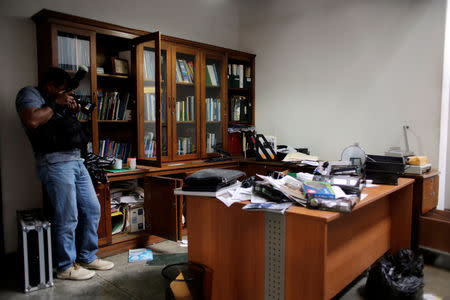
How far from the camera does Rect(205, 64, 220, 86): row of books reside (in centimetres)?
404

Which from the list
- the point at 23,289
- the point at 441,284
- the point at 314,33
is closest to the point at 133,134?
the point at 23,289

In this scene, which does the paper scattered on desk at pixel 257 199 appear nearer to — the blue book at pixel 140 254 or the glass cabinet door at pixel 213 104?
the blue book at pixel 140 254

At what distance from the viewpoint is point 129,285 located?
250cm

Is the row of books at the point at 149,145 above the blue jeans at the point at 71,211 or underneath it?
above

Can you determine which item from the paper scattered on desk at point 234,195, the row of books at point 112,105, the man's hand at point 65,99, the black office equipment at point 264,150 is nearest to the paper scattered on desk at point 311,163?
the black office equipment at point 264,150

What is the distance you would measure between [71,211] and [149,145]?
3.74 ft

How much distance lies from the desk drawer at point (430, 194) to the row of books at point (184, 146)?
7.71ft

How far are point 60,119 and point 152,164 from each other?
1041 millimetres

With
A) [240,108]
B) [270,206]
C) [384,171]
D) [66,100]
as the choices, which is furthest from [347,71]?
[66,100]

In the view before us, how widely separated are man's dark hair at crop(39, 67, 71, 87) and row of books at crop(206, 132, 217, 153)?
182 cm

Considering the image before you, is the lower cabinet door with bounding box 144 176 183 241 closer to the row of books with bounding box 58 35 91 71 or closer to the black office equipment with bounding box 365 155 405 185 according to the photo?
the row of books with bounding box 58 35 91 71

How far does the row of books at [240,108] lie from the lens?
4.37 metres

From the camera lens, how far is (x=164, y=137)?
3.55 m

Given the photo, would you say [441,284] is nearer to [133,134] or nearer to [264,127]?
[264,127]
